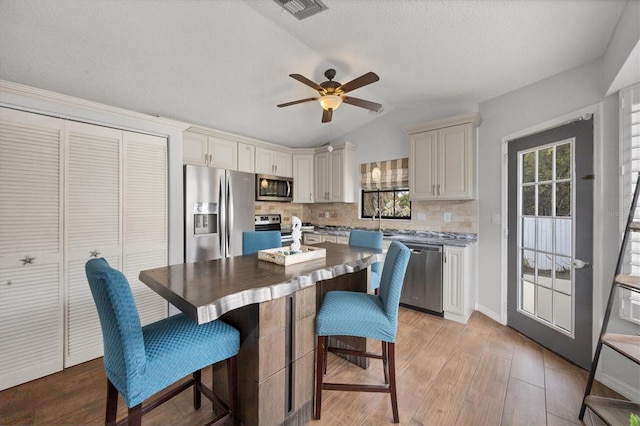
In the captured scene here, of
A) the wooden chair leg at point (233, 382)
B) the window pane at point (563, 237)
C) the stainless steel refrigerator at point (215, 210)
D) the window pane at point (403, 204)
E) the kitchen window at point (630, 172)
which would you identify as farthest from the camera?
the window pane at point (403, 204)

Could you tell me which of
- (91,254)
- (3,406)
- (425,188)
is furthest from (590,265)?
(3,406)

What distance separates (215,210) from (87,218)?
1.17 meters

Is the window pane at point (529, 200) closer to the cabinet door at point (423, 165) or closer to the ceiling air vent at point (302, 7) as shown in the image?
the cabinet door at point (423, 165)

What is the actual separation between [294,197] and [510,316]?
332 cm

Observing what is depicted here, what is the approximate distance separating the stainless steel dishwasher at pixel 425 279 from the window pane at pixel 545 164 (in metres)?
1.19

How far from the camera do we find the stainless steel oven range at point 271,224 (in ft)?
13.5

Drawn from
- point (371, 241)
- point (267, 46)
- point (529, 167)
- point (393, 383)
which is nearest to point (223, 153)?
point (267, 46)

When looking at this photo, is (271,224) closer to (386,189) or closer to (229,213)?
(229,213)

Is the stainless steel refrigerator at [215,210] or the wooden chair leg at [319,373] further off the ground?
the stainless steel refrigerator at [215,210]

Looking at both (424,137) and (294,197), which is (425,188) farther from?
(294,197)

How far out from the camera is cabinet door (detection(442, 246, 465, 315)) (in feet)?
9.76

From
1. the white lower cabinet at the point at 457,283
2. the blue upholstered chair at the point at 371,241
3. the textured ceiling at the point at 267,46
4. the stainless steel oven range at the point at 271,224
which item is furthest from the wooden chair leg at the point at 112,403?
the white lower cabinet at the point at 457,283

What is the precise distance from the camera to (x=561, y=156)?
7.66 feet

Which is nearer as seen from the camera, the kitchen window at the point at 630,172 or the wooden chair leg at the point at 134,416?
the wooden chair leg at the point at 134,416
